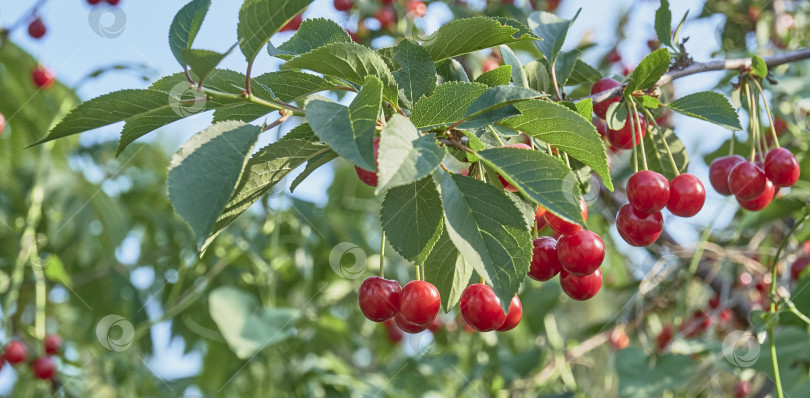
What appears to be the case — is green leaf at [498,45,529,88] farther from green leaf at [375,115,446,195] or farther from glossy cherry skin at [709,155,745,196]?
glossy cherry skin at [709,155,745,196]

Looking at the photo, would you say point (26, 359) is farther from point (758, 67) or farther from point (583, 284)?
point (758, 67)

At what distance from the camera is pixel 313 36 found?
2.68 ft

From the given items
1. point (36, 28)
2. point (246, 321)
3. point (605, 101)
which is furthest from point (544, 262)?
point (36, 28)

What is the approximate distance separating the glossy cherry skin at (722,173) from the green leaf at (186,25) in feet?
2.63

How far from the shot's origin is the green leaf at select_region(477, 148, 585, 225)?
2.02ft

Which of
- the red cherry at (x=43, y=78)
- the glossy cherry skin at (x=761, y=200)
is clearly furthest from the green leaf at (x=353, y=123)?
the red cherry at (x=43, y=78)

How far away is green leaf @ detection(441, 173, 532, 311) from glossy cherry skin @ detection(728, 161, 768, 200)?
0.49m

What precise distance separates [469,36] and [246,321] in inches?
43.7

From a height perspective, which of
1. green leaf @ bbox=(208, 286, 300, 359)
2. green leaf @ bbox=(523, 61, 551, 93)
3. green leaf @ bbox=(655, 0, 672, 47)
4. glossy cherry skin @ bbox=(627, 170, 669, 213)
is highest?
green leaf @ bbox=(523, 61, 551, 93)

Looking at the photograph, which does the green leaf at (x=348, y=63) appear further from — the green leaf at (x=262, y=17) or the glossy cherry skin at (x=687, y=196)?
the glossy cherry skin at (x=687, y=196)

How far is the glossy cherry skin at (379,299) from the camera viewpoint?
816 mm

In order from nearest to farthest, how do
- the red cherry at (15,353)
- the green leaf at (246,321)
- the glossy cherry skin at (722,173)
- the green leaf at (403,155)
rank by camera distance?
the green leaf at (403,155)
the glossy cherry skin at (722,173)
the green leaf at (246,321)
the red cherry at (15,353)

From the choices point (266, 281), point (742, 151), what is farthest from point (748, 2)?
point (266, 281)

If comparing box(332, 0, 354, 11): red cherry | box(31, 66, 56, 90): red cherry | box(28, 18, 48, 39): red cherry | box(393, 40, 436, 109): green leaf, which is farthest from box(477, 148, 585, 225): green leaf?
box(28, 18, 48, 39): red cherry
